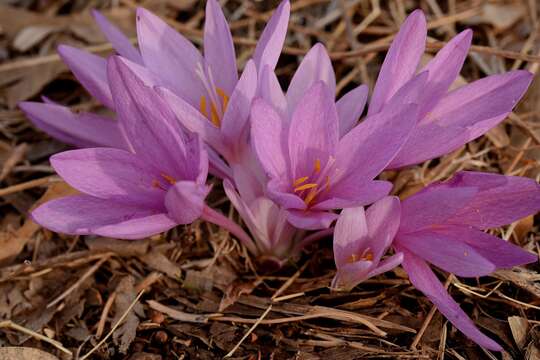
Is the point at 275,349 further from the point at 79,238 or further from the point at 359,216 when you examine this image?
the point at 79,238

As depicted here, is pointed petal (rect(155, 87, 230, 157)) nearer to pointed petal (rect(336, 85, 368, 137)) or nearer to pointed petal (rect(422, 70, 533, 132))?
pointed petal (rect(336, 85, 368, 137))

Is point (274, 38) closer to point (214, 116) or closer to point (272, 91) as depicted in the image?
point (272, 91)

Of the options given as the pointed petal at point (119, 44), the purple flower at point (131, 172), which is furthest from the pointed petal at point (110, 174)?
the pointed petal at point (119, 44)

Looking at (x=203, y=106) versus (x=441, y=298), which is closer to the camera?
(x=441, y=298)

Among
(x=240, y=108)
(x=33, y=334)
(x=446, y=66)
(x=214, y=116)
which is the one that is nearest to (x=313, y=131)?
(x=240, y=108)

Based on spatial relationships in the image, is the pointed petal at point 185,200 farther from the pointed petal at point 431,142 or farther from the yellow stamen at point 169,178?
the pointed petal at point 431,142

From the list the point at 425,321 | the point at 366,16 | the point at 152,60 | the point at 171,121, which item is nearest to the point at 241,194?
the point at 171,121
